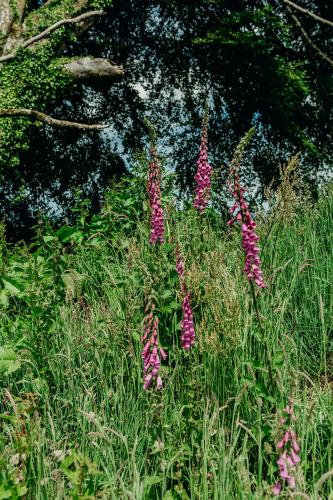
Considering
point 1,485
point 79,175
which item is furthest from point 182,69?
point 1,485

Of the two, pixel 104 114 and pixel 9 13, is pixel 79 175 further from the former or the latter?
pixel 9 13

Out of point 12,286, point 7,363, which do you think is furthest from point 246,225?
point 12,286

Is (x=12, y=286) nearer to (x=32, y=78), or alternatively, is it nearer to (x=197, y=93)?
(x=32, y=78)

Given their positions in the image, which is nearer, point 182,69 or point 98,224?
point 98,224

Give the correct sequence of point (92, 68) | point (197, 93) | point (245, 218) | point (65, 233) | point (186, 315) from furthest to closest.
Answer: point (197, 93) → point (92, 68) → point (65, 233) → point (186, 315) → point (245, 218)

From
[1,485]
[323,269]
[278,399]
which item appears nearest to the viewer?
[1,485]

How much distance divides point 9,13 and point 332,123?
5909 mm

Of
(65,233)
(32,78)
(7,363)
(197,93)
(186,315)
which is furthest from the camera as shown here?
(197,93)

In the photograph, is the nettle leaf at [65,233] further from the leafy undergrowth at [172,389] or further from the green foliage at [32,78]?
the green foliage at [32,78]

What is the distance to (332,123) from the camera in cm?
1061

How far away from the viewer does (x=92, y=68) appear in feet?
30.7

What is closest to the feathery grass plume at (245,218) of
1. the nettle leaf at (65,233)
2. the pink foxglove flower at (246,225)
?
the pink foxglove flower at (246,225)

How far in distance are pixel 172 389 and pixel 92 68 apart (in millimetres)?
7609

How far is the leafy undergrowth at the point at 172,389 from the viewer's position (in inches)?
87.8
